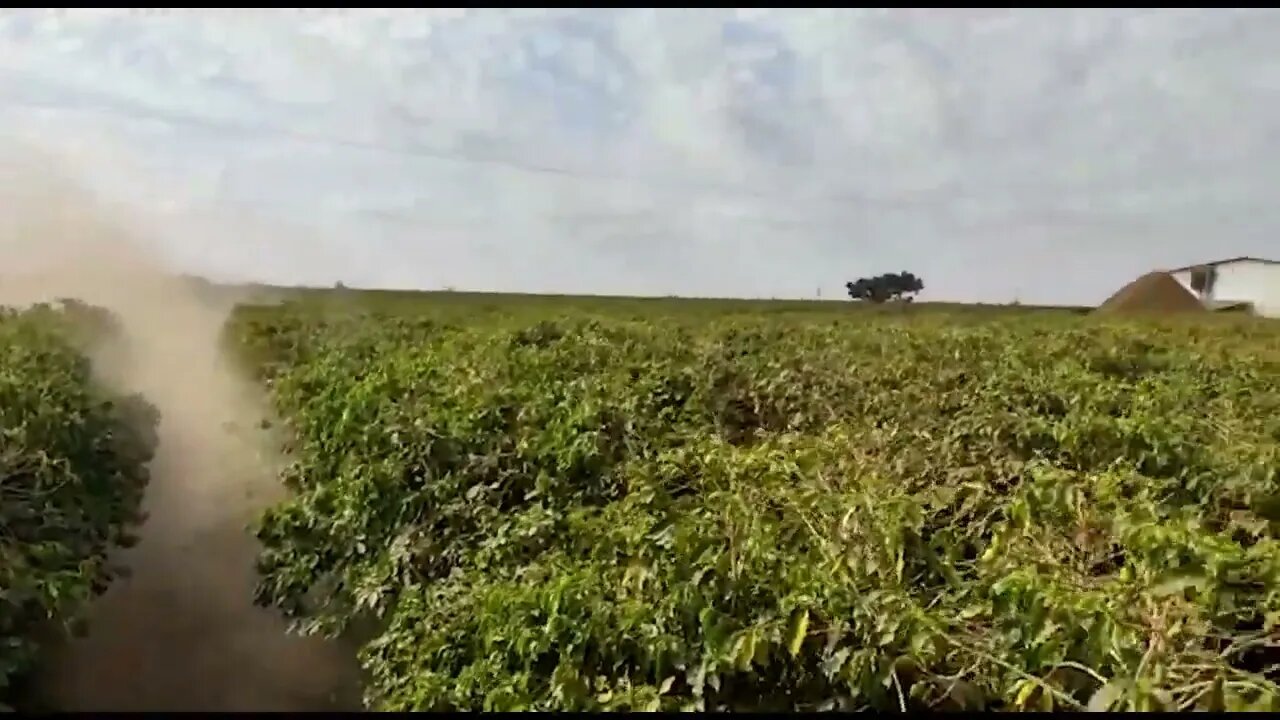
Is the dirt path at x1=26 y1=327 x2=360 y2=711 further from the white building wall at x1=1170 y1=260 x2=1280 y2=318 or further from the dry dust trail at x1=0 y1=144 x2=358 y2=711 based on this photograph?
the white building wall at x1=1170 y1=260 x2=1280 y2=318

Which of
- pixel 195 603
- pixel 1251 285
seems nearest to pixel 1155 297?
pixel 1251 285

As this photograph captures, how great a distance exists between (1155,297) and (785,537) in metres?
43.4

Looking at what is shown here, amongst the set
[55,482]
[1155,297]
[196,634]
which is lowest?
[196,634]

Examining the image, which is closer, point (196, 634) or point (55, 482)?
point (55, 482)

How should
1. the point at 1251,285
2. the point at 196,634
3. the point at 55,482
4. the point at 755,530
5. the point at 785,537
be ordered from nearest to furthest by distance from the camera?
the point at 755,530, the point at 785,537, the point at 55,482, the point at 196,634, the point at 1251,285

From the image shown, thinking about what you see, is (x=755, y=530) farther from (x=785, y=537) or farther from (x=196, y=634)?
(x=196, y=634)

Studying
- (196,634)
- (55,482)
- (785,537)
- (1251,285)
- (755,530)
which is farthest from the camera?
(1251,285)

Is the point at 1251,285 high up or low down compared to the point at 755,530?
up

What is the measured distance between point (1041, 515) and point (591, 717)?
1839mm

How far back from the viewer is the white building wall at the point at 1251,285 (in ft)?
130

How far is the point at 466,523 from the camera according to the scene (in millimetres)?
5273

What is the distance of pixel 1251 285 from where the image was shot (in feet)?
134

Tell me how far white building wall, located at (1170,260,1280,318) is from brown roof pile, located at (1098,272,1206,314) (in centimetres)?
90

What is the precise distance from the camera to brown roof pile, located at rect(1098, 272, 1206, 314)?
136 ft
